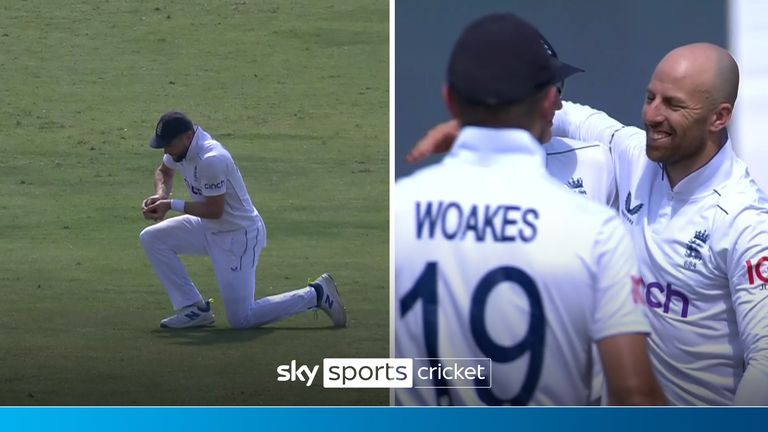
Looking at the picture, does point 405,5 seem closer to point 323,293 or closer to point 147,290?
point 323,293

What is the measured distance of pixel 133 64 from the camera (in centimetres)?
408

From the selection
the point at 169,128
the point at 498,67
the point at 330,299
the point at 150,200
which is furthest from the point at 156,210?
the point at 498,67

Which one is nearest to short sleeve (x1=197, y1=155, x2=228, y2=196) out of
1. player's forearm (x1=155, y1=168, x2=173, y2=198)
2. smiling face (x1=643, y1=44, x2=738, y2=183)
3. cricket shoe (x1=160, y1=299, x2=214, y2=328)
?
player's forearm (x1=155, y1=168, x2=173, y2=198)

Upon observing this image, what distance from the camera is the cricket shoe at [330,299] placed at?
3963mm

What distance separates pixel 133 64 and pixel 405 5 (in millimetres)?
927

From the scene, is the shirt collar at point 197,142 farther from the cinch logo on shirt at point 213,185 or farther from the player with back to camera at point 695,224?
the player with back to camera at point 695,224

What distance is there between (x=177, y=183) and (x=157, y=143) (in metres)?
0.15

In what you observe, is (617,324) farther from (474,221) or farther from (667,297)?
(667,297)

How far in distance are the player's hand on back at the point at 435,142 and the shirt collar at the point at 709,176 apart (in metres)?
0.79

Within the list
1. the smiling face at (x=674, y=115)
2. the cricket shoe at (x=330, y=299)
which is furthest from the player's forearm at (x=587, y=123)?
the cricket shoe at (x=330, y=299)

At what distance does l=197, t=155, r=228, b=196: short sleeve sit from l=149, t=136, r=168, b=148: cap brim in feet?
0.44

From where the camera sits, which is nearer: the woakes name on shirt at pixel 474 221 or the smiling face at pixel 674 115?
the woakes name on shirt at pixel 474 221

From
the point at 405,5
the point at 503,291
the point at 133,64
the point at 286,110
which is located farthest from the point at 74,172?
the point at 503,291

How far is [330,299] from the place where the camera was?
397cm
